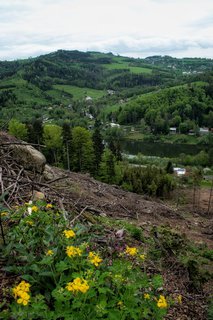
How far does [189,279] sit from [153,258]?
2.97 ft

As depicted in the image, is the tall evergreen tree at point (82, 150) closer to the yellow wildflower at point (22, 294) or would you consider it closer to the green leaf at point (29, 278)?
the green leaf at point (29, 278)

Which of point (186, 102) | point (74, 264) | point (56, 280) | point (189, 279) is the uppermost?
point (74, 264)

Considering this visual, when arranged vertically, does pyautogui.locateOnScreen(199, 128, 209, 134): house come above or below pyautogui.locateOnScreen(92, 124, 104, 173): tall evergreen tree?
below

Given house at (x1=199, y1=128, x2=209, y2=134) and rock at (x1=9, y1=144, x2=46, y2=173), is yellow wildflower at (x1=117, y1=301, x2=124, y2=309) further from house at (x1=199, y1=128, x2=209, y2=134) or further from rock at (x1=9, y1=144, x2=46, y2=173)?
house at (x1=199, y1=128, x2=209, y2=134)

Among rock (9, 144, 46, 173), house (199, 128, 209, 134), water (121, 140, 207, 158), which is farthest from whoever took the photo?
house (199, 128, 209, 134)

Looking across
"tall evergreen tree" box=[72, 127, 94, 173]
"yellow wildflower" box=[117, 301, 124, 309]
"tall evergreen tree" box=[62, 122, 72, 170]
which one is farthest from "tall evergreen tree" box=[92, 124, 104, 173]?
"yellow wildflower" box=[117, 301, 124, 309]

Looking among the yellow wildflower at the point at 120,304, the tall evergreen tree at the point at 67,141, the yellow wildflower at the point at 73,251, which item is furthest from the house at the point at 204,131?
the yellow wildflower at the point at 120,304

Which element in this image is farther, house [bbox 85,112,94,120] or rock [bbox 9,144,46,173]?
house [bbox 85,112,94,120]

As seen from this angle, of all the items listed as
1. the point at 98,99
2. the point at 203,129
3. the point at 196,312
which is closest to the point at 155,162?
the point at 203,129

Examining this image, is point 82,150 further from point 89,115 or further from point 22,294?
point 89,115

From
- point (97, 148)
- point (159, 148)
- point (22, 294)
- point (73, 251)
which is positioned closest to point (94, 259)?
point (73, 251)

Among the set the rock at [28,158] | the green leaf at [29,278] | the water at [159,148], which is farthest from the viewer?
the water at [159,148]

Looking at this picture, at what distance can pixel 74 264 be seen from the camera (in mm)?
3441

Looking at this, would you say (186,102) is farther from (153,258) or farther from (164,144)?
(153,258)
